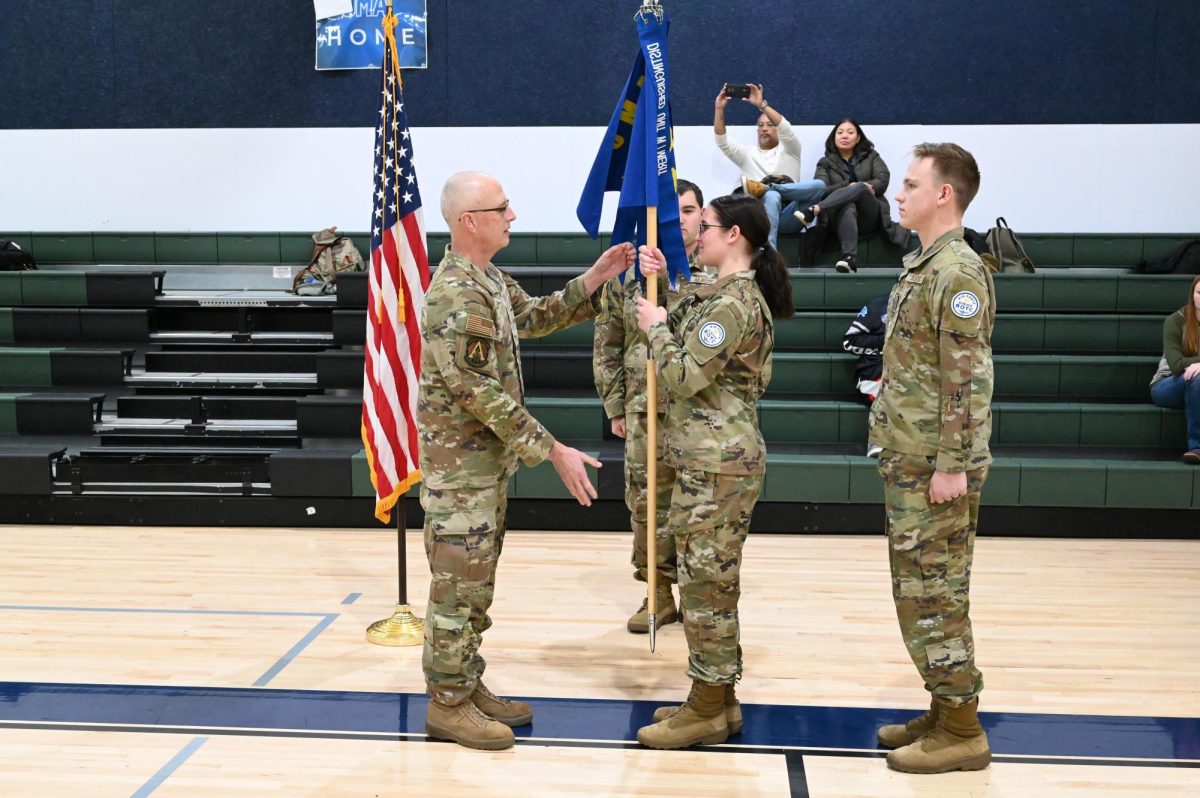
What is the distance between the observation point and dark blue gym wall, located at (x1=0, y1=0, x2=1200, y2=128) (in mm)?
7641

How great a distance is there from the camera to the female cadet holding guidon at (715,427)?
2.78 m

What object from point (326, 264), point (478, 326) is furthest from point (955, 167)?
point (326, 264)

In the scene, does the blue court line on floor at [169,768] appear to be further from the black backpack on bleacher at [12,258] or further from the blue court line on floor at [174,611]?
the black backpack on bleacher at [12,258]

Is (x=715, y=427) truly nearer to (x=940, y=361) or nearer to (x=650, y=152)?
(x=940, y=361)

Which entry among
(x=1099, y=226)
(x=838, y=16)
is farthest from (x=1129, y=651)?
(x=838, y=16)

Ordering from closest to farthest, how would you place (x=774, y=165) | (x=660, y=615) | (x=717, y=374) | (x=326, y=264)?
(x=717, y=374)
(x=660, y=615)
(x=774, y=165)
(x=326, y=264)

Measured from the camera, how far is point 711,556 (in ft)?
9.24

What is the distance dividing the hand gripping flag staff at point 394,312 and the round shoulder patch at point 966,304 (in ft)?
6.84

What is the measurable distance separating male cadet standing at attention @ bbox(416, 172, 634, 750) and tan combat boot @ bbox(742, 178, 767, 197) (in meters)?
4.11

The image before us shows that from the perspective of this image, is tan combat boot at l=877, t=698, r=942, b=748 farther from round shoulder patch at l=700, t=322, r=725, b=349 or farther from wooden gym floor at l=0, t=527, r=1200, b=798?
round shoulder patch at l=700, t=322, r=725, b=349

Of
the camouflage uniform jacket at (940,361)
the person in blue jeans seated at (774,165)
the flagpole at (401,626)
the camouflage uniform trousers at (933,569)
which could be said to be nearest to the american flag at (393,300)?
the flagpole at (401,626)

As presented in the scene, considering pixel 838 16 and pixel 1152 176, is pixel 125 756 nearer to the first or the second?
pixel 838 16

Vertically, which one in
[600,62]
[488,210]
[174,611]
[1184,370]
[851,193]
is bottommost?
[174,611]

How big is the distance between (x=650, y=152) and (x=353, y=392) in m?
3.87
